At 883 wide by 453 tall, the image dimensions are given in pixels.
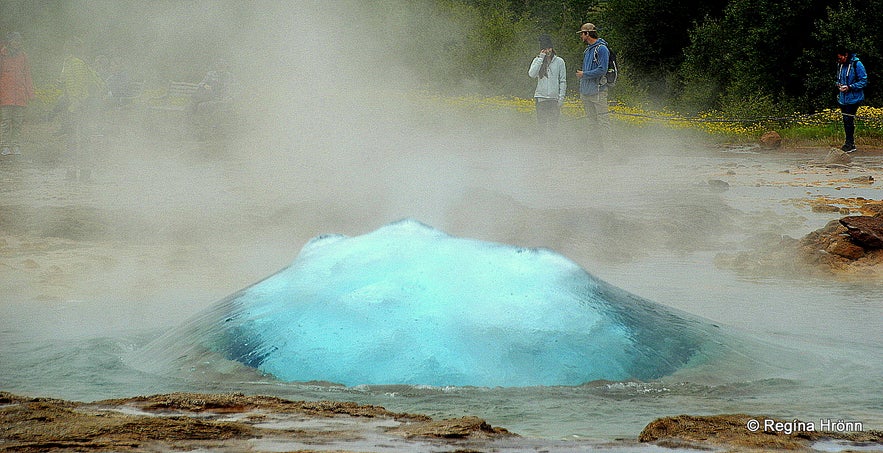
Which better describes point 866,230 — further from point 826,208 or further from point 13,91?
point 13,91

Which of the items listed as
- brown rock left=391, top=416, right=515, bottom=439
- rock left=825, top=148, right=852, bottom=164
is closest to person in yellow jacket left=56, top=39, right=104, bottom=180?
rock left=825, top=148, right=852, bottom=164

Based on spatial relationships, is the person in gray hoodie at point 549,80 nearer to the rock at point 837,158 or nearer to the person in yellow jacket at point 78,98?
the rock at point 837,158

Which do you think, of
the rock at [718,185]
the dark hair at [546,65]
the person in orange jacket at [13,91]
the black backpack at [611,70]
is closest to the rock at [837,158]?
the rock at [718,185]

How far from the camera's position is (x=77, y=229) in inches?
304

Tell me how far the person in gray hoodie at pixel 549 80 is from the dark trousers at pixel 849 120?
10.5 ft

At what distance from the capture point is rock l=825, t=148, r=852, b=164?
11.4 meters

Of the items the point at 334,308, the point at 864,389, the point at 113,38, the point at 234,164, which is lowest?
the point at 864,389

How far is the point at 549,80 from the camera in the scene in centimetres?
A: 1161

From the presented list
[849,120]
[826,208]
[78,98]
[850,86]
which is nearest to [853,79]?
[850,86]

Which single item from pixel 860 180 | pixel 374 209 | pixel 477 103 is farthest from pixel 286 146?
pixel 860 180

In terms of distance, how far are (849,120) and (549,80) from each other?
3.48 metres

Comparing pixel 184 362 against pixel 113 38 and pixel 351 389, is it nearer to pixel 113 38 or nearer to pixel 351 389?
pixel 351 389

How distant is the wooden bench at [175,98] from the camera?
14.7 metres

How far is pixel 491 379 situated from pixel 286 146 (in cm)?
1029
